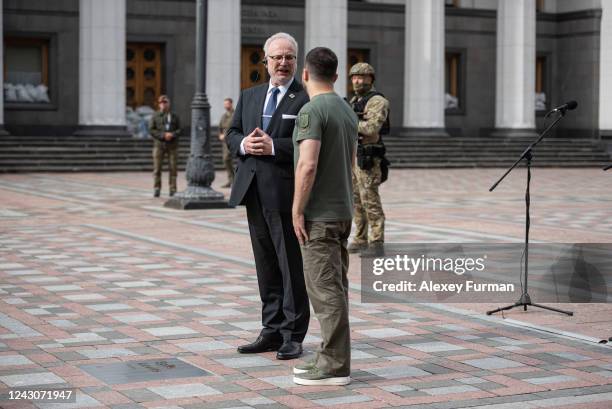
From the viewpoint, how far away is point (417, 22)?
39406 mm

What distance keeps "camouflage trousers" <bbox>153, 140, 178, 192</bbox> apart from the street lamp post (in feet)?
6.68

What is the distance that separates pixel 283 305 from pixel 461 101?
3807 cm

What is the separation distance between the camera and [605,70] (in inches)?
1731

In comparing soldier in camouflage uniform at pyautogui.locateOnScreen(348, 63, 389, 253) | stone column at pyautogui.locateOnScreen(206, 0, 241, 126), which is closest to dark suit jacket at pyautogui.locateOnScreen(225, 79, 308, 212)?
soldier in camouflage uniform at pyautogui.locateOnScreen(348, 63, 389, 253)

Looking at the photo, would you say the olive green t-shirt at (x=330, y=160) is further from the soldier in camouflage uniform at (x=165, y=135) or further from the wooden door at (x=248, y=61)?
the wooden door at (x=248, y=61)

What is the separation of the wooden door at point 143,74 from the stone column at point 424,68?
28.6ft

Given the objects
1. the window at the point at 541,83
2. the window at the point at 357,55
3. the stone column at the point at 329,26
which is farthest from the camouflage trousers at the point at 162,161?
the window at the point at 541,83

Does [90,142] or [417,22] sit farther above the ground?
[417,22]

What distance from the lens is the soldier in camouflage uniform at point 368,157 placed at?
1202cm

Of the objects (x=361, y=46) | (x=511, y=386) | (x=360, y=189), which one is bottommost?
(x=511, y=386)

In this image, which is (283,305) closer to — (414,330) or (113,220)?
(414,330)

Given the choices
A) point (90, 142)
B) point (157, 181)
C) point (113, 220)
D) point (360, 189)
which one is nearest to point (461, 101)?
point (90, 142)

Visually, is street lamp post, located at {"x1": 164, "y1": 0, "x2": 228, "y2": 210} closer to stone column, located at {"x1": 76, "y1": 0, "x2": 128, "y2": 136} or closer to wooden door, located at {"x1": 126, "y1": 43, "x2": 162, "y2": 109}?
stone column, located at {"x1": 76, "y1": 0, "x2": 128, "y2": 136}

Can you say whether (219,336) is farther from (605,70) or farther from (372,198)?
(605,70)
